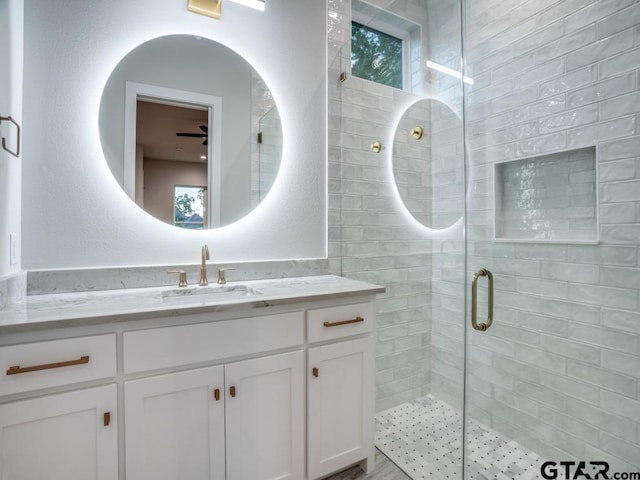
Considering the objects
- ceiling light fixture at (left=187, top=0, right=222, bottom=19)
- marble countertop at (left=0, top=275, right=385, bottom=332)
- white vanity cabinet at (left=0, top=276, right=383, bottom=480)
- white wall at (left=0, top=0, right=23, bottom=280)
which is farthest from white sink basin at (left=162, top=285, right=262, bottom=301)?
ceiling light fixture at (left=187, top=0, right=222, bottom=19)

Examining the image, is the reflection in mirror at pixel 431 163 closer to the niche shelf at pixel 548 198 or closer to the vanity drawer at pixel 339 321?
the niche shelf at pixel 548 198

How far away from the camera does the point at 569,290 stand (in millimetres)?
A: 1631

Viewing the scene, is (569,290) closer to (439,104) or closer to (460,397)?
(460,397)

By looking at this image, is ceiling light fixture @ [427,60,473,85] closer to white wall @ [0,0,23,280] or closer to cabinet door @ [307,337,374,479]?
cabinet door @ [307,337,374,479]

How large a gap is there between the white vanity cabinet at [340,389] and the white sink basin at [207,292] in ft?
1.23

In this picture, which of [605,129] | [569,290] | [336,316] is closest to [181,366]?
[336,316]

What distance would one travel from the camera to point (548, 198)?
1766mm

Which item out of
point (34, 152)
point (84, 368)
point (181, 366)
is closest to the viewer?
point (84, 368)

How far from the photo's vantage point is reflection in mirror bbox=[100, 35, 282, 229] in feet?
5.21

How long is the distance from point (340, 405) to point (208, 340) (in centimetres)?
69

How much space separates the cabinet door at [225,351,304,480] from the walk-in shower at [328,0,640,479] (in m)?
0.70

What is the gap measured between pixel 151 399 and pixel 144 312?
0.31m

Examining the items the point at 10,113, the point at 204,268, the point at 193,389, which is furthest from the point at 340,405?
the point at 10,113

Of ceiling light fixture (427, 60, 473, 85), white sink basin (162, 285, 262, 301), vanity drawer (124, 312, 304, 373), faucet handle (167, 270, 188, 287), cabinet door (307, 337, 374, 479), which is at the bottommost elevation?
cabinet door (307, 337, 374, 479)
